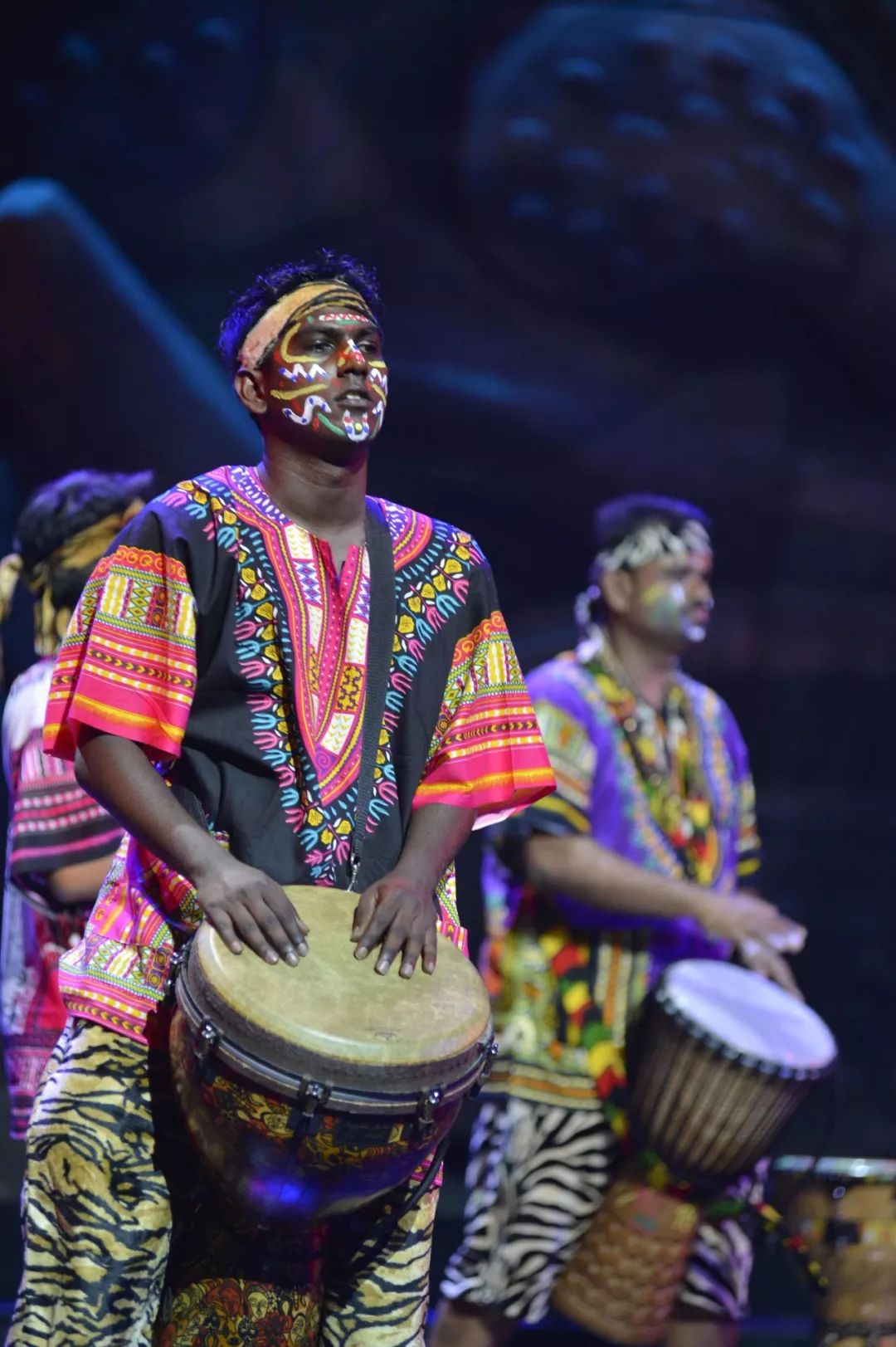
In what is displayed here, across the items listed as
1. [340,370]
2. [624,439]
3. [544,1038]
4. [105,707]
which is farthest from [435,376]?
[105,707]

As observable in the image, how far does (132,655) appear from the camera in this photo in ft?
8.73

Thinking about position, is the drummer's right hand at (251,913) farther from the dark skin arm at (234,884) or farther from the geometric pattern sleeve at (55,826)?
the geometric pattern sleeve at (55,826)

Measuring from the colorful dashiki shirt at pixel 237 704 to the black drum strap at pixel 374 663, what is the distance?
1cm

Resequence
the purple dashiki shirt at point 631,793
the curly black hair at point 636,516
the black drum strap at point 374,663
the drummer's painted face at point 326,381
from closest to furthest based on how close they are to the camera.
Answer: the black drum strap at point 374,663 → the drummer's painted face at point 326,381 → the purple dashiki shirt at point 631,793 → the curly black hair at point 636,516

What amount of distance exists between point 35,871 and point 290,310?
141cm

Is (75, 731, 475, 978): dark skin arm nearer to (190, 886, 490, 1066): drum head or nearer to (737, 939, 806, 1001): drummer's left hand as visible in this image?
(190, 886, 490, 1066): drum head

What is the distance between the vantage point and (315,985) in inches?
97.0

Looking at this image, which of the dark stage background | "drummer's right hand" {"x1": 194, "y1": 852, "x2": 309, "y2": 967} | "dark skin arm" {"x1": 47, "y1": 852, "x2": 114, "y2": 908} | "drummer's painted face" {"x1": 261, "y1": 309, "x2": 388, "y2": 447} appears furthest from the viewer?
the dark stage background

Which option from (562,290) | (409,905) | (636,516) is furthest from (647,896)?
(562,290)

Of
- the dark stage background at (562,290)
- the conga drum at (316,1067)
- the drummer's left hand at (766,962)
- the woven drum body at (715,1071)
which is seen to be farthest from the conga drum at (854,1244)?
the conga drum at (316,1067)

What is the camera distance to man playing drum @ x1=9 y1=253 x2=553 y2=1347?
259 centimetres

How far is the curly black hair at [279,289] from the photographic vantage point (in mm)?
2979

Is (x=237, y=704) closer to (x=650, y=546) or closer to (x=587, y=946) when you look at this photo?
(x=587, y=946)

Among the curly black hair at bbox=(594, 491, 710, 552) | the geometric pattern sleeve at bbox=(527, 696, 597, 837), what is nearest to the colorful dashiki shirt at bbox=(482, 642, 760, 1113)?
the geometric pattern sleeve at bbox=(527, 696, 597, 837)
